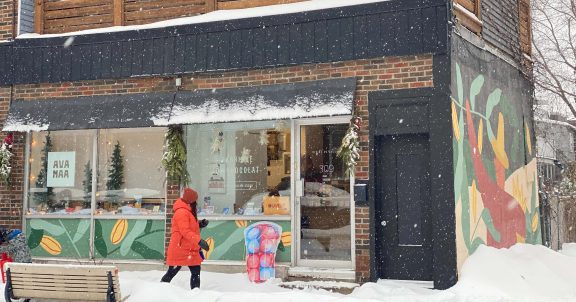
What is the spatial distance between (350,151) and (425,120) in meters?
1.22

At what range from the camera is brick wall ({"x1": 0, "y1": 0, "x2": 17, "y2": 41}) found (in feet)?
37.6

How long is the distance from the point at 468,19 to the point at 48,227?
8.45 meters

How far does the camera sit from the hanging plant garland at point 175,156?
10.2 m

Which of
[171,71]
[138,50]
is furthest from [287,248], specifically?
[138,50]

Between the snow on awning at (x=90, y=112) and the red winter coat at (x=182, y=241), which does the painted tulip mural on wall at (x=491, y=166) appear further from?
Result: the snow on awning at (x=90, y=112)

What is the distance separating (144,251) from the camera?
1039 centimetres

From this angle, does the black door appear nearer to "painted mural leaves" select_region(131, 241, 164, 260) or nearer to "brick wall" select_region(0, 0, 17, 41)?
"painted mural leaves" select_region(131, 241, 164, 260)

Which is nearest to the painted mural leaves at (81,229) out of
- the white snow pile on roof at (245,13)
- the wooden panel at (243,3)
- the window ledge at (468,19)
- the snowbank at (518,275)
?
the white snow pile on roof at (245,13)

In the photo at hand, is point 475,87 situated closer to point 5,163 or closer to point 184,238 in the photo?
point 184,238

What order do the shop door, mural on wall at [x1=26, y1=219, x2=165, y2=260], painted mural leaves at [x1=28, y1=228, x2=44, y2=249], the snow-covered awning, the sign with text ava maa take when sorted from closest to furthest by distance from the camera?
the snow-covered awning, the shop door, mural on wall at [x1=26, y1=219, x2=165, y2=260], painted mural leaves at [x1=28, y1=228, x2=44, y2=249], the sign with text ava maa

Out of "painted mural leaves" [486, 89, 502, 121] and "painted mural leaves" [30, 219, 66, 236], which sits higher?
"painted mural leaves" [486, 89, 502, 121]

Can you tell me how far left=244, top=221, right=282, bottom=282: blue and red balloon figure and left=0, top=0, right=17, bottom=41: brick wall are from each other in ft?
20.6

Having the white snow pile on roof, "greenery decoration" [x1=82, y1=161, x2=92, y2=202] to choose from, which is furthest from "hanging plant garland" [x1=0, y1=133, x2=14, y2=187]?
the white snow pile on roof

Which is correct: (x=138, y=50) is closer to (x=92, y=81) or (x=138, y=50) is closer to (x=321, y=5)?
(x=92, y=81)
